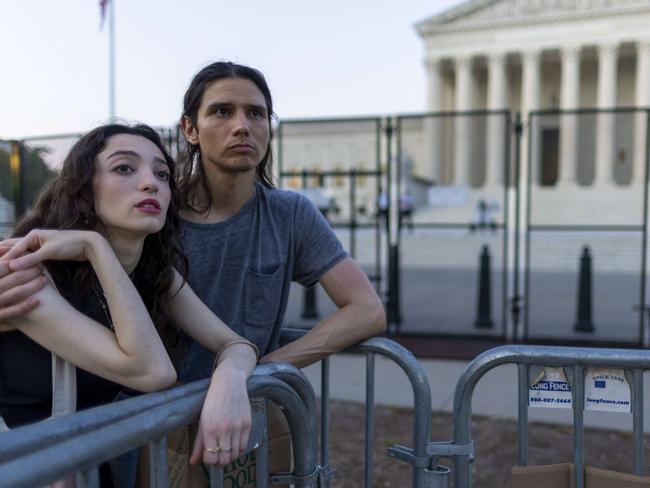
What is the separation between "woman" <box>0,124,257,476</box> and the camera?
148 centimetres

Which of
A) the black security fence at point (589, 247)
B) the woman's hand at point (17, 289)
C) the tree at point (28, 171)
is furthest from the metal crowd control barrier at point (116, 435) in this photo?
the tree at point (28, 171)

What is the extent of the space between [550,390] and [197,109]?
1593 mm

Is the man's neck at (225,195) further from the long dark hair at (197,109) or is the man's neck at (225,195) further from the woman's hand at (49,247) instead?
the woman's hand at (49,247)

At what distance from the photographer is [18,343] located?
1543 millimetres

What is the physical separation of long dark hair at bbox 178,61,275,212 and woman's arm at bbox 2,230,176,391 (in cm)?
64

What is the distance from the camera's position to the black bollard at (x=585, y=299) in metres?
7.93

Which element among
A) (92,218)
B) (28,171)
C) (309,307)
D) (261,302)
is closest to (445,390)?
(309,307)

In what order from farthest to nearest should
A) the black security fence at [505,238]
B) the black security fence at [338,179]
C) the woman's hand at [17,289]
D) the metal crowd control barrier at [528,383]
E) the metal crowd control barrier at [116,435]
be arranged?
the black security fence at [338,179] → the black security fence at [505,238] → the metal crowd control barrier at [528,383] → the woman's hand at [17,289] → the metal crowd control barrier at [116,435]

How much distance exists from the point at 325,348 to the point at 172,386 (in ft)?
2.09

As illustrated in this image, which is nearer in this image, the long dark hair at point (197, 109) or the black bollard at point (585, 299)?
the long dark hair at point (197, 109)

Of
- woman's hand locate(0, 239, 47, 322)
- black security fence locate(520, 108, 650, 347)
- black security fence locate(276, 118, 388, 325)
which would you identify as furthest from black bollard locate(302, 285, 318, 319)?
woman's hand locate(0, 239, 47, 322)

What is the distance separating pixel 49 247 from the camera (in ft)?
4.85

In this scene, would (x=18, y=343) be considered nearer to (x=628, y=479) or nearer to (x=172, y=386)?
(x=172, y=386)

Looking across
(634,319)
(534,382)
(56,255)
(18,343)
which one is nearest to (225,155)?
(56,255)
